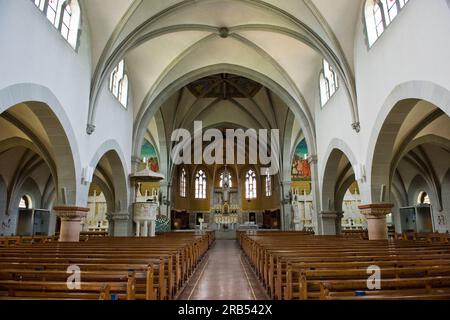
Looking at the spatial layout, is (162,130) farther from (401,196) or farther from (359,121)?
(401,196)

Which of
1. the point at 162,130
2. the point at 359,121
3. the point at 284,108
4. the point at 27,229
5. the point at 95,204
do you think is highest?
the point at 284,108

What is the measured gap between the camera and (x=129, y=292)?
3207 millimetres

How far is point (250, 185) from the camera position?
3603 centimetres

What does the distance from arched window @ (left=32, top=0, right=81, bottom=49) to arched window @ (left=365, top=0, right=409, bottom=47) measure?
9948 millimetres

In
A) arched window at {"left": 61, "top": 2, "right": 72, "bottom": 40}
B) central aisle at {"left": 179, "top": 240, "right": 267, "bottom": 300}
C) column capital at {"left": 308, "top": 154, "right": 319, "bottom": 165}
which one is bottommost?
central aisle at {"left": 179, "top": 240, "right": 267, "bottom": 300}

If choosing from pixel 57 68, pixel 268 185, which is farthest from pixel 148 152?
pixel 57 68

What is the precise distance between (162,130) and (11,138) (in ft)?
32.4

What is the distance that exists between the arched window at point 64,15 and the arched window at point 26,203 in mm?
15620

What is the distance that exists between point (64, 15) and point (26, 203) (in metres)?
16.7

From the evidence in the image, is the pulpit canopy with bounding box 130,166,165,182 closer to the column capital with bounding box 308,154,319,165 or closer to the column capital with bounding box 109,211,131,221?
the column capital with bounding box 109,211,131,221

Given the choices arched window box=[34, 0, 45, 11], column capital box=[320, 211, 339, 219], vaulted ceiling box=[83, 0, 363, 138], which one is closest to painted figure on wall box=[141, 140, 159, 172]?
vaulted ceiling box=[83, 0, 363, 138]

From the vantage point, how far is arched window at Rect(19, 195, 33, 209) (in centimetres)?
2169

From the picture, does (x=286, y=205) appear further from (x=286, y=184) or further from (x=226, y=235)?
(x=226, y=235)
